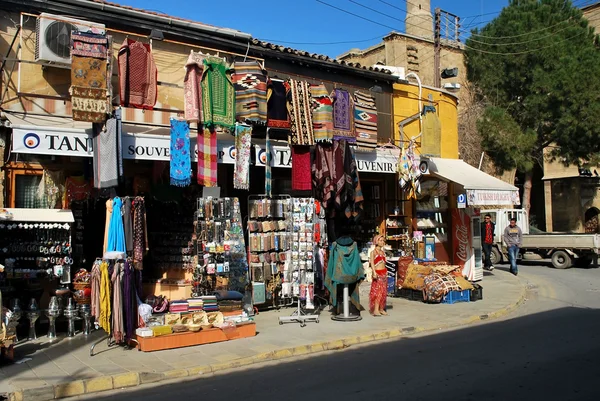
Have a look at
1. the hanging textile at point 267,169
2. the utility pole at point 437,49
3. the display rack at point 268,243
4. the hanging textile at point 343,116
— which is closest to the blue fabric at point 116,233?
the display rack at point 268,243

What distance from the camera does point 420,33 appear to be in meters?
34.2

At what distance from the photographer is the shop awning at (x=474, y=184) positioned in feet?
51.1

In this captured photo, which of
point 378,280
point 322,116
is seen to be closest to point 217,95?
point 322,116

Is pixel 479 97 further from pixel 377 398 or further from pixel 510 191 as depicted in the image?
pixel 377 398

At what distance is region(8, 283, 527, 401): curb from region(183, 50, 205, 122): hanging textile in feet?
16.5

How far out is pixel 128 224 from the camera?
941cm

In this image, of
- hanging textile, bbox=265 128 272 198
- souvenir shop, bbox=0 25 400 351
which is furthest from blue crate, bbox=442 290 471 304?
hanging textile, bbox=265 128 272 198

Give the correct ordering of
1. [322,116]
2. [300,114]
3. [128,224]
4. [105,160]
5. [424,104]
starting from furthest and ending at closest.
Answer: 1. [424,104]
2. [322,116]
3. [300,114]
4. [105,160]
5. [128,224]

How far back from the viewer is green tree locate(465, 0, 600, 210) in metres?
28.3

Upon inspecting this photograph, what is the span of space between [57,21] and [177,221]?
4.79 m

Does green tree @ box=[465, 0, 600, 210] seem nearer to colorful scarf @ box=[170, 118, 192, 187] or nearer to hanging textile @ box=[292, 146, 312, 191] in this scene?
hanging textile @ box=[292, 146, 312, 191]

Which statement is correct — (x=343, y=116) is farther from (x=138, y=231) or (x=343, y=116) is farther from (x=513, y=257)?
(x=513, y=257)

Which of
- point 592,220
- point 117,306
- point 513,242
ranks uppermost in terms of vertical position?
point 592,220

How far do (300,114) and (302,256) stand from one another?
3.29m
